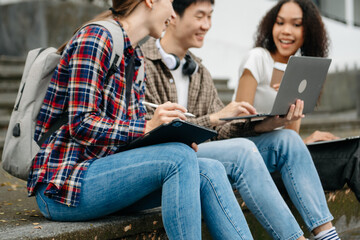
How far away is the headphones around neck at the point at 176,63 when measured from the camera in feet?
9.50

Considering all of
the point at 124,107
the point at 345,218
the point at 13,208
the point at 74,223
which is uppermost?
the point at 124,107

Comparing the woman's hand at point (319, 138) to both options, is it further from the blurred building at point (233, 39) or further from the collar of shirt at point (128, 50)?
the blurred building at point (233, 39)

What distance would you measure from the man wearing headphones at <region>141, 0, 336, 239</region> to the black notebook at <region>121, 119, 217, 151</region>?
1.27 feet

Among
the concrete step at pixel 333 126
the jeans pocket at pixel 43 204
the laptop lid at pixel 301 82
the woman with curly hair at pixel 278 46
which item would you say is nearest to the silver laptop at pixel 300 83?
the laptop lid at pixel 301 82

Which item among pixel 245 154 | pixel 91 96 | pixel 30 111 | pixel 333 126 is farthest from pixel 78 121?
pixel 333 126

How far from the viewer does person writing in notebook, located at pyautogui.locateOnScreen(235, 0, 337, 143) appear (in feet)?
10.4

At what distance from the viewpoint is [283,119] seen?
8.93 feet

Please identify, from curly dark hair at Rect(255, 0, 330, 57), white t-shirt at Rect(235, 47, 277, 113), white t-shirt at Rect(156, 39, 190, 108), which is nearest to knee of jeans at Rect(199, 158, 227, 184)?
white t-shirt at Rect(156, 39, 190, 108)

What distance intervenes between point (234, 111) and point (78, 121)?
0.91 meters

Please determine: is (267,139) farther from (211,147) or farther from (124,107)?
(124,107)

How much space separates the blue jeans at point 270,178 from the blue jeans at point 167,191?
13.7 inches

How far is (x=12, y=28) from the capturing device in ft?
24.1

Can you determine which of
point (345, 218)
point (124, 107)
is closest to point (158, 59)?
point (124, 107)

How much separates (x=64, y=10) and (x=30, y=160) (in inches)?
215
